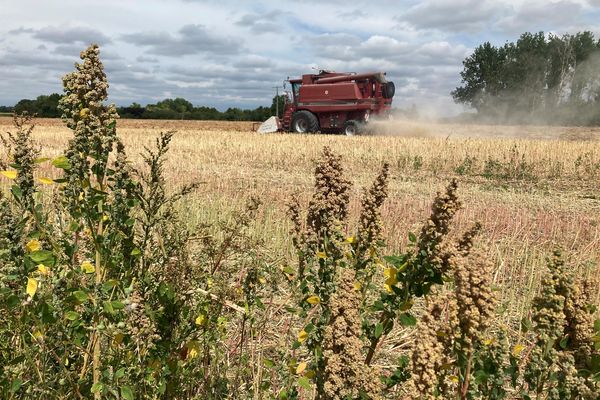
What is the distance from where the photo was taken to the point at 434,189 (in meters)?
10.4

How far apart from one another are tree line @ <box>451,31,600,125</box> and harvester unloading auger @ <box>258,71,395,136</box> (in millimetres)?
22368

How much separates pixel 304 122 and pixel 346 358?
72.9 feet

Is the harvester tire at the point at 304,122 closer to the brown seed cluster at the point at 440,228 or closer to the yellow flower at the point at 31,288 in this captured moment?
the brown seed cluster at the point at 440,228

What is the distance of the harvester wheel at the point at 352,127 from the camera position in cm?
2206

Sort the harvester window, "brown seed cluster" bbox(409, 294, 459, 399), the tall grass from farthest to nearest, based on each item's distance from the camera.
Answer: the harvester window, the tall grass, "brown seed cluster" bbox(409, 294, 459, 399)

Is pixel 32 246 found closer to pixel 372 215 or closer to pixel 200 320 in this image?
pixel 200 320

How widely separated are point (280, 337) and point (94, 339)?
1.74 metres

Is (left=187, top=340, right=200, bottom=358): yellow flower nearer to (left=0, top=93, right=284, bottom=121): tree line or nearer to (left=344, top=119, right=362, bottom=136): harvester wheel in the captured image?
(left=344, top=119, right=362, bottom=136): harvester wheel

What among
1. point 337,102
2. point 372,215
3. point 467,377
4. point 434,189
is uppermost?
point 337,102

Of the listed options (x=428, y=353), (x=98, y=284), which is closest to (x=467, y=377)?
(x=428, y=353)

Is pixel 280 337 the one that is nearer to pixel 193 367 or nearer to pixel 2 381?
pixel 193 367

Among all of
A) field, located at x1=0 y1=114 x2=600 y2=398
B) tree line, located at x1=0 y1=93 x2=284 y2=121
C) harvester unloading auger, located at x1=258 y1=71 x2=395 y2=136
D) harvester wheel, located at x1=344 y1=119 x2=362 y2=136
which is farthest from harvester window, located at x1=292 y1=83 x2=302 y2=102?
tree line, located at x1=0 y1=93 x2=284 y2=121

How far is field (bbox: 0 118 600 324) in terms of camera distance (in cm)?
568

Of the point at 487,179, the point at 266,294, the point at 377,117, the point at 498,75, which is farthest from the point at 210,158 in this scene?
the point at 498,75
